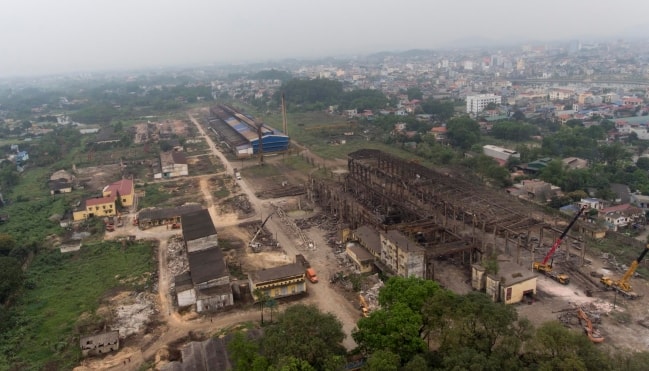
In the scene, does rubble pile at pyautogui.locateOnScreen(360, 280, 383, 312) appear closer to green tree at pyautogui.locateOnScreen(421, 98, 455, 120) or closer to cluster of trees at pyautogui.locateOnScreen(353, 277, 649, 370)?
cluster of trees at pyautogui.locateOnScreen(353, 277, 649, 370)

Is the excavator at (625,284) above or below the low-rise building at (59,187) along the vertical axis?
below

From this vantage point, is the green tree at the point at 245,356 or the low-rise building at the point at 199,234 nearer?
the green tree at the point at 245,356

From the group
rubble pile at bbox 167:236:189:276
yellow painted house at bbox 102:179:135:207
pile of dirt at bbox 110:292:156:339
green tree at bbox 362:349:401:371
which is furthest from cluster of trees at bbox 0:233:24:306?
green tree at bbox 362:349:401:371

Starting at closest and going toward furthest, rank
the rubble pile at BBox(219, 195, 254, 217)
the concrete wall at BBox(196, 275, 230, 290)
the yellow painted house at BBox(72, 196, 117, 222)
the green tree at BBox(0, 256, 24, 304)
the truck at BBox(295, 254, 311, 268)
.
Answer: the concrete wall at BBox(196, 275, 230, 290) < the green tree at BBox(0, 256, 24, 304) < the truck at BBox(295, 254, 311, 268) < the yellow painted house at BBox(72, 196, 117, 222) < the rubble pile at BBox(219, 195, 254, 217)

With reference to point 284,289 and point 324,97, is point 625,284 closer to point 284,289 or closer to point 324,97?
point 284,289

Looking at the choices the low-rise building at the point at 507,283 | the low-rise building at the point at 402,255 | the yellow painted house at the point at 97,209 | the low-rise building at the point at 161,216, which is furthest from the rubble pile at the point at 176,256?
the low-rise building at the point at 507,283

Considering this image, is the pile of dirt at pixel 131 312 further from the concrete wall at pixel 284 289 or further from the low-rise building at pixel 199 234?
the concrete wall at pixel 284 289

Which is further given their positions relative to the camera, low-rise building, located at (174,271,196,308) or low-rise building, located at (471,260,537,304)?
low-rise building, located at (174,271,196,308)

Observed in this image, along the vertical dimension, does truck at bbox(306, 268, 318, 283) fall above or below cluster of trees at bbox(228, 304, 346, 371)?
below
